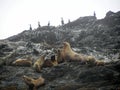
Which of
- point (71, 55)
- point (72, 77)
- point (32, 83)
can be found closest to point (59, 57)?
point (71, 55)

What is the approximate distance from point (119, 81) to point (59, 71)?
4.70 meters

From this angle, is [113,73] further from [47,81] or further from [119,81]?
[47,81]

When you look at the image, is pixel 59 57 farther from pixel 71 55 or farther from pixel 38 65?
pixel 38 65

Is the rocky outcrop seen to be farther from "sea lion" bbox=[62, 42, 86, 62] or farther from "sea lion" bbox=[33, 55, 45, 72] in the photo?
"sea lion" bbox=[62, 42, 86, 62]

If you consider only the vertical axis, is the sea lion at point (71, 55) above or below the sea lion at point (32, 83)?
above

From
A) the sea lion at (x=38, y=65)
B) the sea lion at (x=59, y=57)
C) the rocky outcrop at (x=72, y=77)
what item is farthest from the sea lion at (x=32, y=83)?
the sea lion at (x=59, y=57)

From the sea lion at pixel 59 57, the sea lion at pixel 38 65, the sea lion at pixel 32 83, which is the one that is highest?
the sea lion at pixel 59 57

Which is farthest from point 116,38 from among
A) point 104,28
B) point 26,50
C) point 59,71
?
point 59,71

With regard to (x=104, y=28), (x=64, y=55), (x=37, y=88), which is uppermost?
(x=104, y=28)

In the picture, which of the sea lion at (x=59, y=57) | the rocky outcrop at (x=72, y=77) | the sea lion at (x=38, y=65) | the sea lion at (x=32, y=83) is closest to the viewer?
the rocky outcrop at (x=72, y=77)

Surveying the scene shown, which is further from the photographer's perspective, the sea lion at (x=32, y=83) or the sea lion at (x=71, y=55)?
the sea lion at (x=71, y=55)

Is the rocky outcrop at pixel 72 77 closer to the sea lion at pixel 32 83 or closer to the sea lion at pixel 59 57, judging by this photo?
the sea lion at pixel 32 83

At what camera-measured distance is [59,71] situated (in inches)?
600

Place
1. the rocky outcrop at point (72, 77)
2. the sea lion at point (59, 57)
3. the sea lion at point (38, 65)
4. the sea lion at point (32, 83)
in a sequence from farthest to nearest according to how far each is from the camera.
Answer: the sea lion at point (59, 57) < the sea lion at point (38, 65) < the sea lion at point (32, 83) < the rocky outcrop at point (72, 77)
